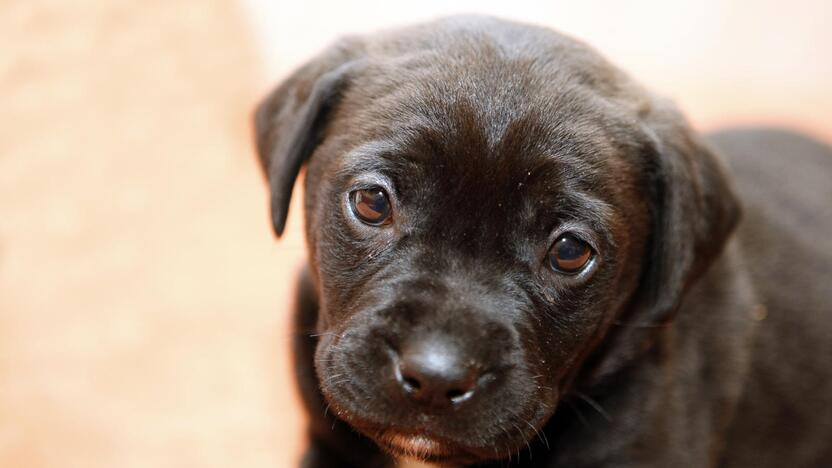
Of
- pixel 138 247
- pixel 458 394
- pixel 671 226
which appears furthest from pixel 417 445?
pixel 138 247

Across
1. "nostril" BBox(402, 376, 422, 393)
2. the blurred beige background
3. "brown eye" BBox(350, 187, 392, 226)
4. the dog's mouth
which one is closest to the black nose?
"nostril" BBox(402, 376, 422, 393)

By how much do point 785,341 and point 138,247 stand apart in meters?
2.51

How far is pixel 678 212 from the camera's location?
245 cm

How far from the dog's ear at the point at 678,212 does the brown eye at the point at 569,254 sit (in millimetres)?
300

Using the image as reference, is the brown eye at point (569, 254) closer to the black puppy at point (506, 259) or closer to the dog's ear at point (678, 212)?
the black puppy at point (506, 259)

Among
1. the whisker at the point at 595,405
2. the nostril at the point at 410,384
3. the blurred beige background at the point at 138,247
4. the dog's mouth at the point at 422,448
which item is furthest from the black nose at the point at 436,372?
the blurred beige background at the point at 138,247

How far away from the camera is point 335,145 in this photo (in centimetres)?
244

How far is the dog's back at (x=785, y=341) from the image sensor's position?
121 inches

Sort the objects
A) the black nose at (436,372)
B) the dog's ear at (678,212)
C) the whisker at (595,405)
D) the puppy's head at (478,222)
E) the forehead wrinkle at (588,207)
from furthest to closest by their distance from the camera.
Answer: the whisker at (595,405) < the dog's ear at (678,212) < the forehead wrinkle at (588,207) < the puppy's head at (478,222) < the black nose at (436,372)

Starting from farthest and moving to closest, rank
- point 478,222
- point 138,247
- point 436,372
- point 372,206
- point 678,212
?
point 138,247 < point 678,212 < point 372,206 < point 478,222 < point 436,372

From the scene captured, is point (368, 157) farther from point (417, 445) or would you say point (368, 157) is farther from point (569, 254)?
point (417, 445)

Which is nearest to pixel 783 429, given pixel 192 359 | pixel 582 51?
pixel 582 51

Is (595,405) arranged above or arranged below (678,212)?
below

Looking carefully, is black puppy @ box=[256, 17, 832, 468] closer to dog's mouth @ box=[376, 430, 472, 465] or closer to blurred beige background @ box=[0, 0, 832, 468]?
dog's mouth @ box=[376, 430, 472, 465]
